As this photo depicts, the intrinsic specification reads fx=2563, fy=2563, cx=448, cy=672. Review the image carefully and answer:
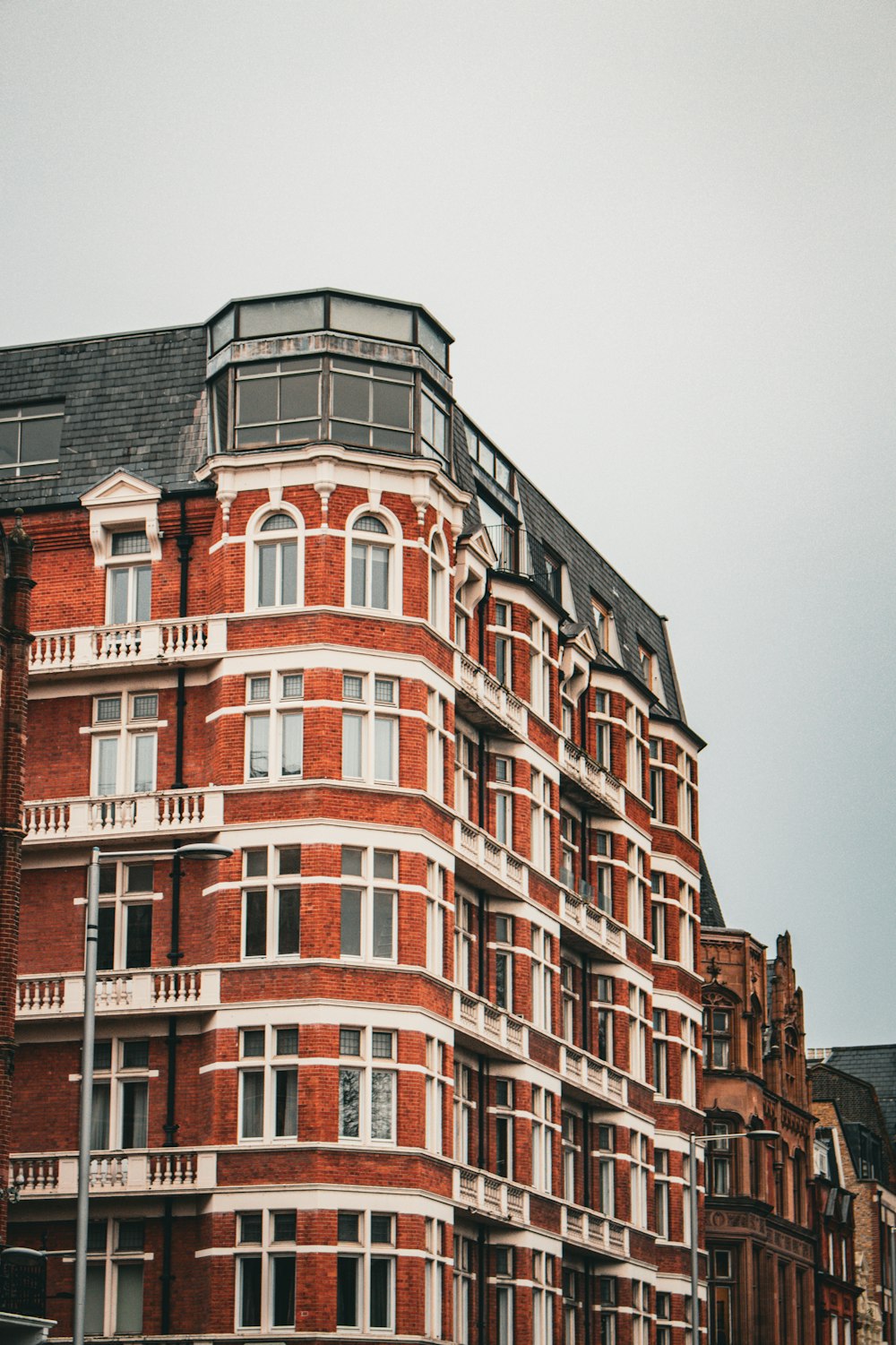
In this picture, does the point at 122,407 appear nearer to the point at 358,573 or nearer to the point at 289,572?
the point at 289,572

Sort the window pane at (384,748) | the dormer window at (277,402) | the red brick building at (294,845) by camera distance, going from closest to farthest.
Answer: the red brick building at (294,845) → the window pane at (384,748) → the dormer window at (277,402)

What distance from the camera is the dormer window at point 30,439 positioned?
58656 millimetres

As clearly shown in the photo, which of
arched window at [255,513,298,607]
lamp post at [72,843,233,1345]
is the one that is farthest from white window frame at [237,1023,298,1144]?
lamp post at [72,843,233,1345]

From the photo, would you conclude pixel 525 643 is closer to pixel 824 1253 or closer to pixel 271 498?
pixel 271 498

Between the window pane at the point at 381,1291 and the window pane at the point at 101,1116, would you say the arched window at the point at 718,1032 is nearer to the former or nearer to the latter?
the window pane at the point at 381,1291

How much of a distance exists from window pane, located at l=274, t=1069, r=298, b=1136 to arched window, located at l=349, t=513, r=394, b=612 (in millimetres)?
10124

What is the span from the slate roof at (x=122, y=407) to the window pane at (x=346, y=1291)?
1692 centimetres

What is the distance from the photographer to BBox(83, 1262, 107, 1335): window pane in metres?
51.8

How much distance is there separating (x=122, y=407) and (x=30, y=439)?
239cm

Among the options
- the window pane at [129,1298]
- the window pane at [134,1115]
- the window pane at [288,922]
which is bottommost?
the window pane at [129,1298]

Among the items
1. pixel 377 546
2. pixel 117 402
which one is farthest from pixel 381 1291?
pixel 117 402

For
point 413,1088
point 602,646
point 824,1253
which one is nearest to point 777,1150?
point 824,1253

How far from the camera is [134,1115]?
5316 cm

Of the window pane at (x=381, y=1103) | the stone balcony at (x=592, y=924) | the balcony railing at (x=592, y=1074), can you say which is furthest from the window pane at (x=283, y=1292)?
the stone balcony at (x=592, y=924)
